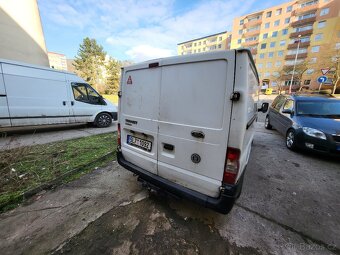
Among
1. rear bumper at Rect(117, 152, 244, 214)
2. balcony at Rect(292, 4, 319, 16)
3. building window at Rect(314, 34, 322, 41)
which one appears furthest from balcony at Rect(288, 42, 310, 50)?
rear bumper at Rect(117, 152, 244, 214)

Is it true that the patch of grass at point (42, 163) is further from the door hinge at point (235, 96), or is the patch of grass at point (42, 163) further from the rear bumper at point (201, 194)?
the door hinge at point (235, 96)

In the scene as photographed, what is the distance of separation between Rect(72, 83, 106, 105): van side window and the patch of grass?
244cm

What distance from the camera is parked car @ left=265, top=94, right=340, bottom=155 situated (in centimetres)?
397

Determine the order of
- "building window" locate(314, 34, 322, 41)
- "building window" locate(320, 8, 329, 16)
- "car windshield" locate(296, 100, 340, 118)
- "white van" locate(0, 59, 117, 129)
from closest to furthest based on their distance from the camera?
"car windshield" locate(296, 100, 340, 118) < "white van" locate(0, 59, 117, 129) < "building window" locate(320, 8, 329, 16) < "building window" locate(314, 34, 322, 41)

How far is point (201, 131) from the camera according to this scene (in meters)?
1.83

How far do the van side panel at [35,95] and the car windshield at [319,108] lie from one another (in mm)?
8803

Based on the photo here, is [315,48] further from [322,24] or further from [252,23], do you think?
[252,23]

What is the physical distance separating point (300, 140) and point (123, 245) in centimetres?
519

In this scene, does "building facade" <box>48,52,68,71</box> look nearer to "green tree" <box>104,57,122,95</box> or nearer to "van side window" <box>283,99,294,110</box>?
"green tree" <box>104,57,122,95</box>

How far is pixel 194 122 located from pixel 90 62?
31.5m

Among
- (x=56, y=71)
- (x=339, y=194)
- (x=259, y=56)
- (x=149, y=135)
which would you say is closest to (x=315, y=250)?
(x=339, y=194)

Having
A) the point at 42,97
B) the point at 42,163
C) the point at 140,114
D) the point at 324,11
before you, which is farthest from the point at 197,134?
the point at 324,11

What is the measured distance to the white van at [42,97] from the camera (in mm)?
5324

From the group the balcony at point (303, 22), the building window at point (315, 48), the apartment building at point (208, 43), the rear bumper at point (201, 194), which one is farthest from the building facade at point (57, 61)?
the building window at point (315, 48)
